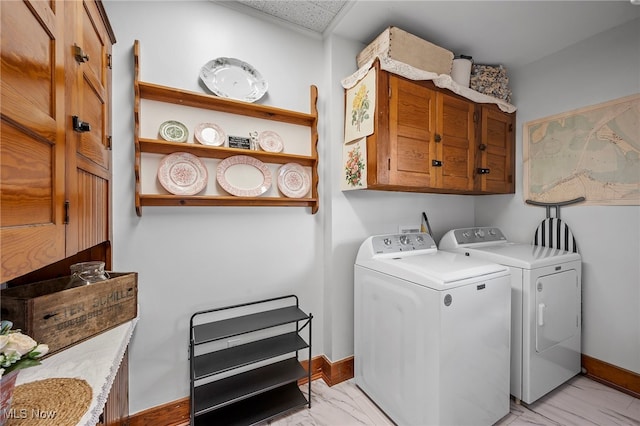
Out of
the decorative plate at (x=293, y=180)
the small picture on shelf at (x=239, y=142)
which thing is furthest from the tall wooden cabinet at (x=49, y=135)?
the decorative plate at (x=293, y=180)

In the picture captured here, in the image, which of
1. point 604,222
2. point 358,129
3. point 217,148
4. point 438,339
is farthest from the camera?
point 604,222

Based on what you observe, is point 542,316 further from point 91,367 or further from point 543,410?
point 91,367

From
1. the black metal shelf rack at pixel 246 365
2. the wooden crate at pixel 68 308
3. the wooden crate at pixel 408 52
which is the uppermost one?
the wooden crate at pixel 408 52

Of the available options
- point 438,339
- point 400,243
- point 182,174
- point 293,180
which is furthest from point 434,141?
point 182,174

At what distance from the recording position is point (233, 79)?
178 cm

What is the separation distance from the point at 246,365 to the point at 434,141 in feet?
6.44

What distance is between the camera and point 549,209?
2.27 m

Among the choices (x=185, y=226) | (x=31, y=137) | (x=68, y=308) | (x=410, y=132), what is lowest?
(x=68, y=308)

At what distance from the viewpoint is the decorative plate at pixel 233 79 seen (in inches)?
67.1

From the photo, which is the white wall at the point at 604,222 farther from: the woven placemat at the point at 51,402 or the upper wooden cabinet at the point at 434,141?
the woven placemat at the point at 51,402

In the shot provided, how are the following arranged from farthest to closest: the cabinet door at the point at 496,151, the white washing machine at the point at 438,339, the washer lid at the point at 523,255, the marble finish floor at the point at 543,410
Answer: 1. the cabinet door at the point at 496,151
2. the washer lid at the point at 523,255
3. the marble finish floor at the point at 543,410
4. the white washing machine at the point at 438,339

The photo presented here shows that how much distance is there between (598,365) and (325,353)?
2.05 metres

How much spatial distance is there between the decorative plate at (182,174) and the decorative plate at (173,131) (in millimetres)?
90

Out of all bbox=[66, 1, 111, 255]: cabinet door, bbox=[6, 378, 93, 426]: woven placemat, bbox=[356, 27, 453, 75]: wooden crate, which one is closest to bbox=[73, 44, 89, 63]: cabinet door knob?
bbox=[66, 1, 111, 255]: cabinet door
